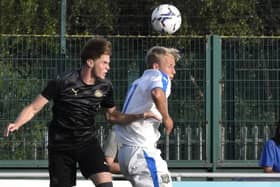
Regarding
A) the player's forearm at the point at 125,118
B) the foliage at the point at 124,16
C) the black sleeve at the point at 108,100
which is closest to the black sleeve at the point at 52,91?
the black sleeve at the point at 108,100

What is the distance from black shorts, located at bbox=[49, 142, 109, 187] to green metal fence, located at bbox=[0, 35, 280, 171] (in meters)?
5.34

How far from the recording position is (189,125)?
13320mm

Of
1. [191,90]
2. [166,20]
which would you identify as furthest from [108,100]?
[166,20]

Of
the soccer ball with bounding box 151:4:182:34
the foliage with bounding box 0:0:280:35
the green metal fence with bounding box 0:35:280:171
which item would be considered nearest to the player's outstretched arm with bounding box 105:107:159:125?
the green metal fence with bounding box 0:35:280:171

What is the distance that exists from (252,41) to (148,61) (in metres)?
5.59

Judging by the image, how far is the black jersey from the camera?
778 cm

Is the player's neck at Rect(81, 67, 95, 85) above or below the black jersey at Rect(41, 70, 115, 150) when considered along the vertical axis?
above

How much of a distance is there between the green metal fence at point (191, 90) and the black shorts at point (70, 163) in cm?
534

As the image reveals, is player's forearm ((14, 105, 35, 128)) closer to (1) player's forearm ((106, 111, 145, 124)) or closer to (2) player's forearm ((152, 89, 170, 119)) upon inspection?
(1) player's forearm ((106, 111, 145, 124))

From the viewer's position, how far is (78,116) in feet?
25.6

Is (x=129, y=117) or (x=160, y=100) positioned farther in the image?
(x=129, y=117)

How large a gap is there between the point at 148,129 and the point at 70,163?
72 cm

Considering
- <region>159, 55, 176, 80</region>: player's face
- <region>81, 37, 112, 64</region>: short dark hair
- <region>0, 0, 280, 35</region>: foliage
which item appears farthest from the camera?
<region>0, 0, 280, 35</region>: foliage

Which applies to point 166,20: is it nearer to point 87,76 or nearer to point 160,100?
point 87,76
